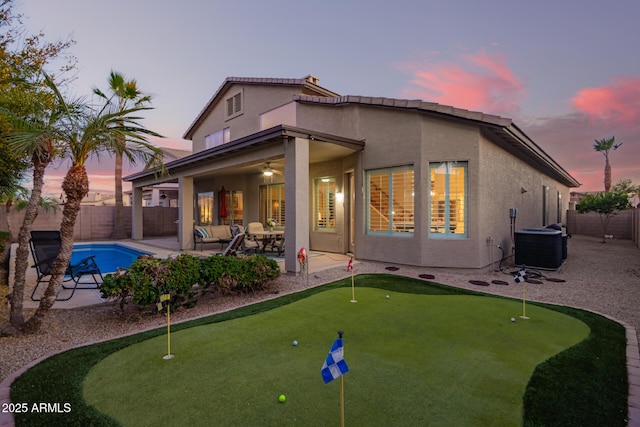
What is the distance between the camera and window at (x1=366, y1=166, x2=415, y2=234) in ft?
30.0

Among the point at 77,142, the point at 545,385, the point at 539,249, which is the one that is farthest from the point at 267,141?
the point at 539,249

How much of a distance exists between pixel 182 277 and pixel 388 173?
22.0 ft

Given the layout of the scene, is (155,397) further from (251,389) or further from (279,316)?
(279,316)

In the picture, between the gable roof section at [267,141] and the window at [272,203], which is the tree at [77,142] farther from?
the window at [272,203]

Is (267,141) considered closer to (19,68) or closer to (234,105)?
(19,68)

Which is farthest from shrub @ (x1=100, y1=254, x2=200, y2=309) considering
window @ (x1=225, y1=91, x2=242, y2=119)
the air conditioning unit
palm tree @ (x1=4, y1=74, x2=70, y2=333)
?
window @ (x1=225, y1=91, x2=242, y2=119)

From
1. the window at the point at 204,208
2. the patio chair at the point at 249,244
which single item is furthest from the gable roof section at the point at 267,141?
the window at the point at 204,208

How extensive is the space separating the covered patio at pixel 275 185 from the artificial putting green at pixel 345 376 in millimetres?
3665

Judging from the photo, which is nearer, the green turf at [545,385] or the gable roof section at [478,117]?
the green turf at [545,385]

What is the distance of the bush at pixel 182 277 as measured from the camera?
16.1ft

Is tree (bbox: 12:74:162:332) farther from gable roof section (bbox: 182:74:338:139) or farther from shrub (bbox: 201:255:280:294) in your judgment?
gable roof section (bbox: 182:74:338:139)

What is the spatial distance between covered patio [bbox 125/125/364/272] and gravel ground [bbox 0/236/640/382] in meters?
2.01

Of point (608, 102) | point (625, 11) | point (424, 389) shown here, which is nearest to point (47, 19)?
point (424, 389)

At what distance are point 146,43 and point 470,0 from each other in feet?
43.6
